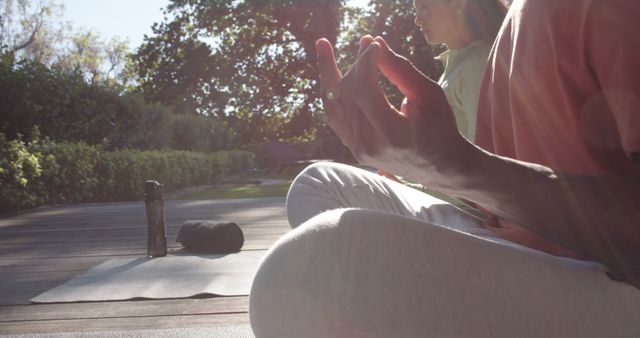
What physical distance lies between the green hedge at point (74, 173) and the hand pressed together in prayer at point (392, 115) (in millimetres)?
7537

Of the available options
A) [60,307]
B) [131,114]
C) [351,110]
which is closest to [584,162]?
[351,110]

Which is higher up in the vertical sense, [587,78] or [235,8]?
[235,8]

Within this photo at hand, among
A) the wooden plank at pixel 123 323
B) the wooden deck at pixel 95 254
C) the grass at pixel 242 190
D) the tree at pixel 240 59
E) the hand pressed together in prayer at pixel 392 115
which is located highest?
the tree at pixel 240 59

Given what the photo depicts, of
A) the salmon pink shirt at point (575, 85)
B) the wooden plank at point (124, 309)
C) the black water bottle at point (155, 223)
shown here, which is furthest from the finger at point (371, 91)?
the black water bottle at point (155, 223)

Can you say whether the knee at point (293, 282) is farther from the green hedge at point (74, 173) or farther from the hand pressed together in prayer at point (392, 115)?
the green hedge at point (74, 173)

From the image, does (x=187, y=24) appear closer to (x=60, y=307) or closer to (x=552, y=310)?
(x=60, y=307)

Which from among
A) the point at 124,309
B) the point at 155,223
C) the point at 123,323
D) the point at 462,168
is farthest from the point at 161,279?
the point at 462,168

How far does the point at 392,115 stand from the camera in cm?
73

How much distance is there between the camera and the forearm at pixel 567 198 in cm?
78

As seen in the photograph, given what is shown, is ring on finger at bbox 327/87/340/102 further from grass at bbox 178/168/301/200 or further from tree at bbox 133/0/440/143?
tree at bbox 133/0/440/143

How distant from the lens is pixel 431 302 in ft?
2.63

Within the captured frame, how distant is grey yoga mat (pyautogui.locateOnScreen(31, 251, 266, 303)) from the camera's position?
9.60ft

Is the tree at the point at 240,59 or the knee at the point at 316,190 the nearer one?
the knee at the point at 316,190

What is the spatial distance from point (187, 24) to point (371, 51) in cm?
2372
